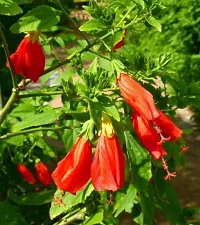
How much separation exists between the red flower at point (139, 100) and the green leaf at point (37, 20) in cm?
21

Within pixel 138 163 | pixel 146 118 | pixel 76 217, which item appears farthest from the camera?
pixel 76 217

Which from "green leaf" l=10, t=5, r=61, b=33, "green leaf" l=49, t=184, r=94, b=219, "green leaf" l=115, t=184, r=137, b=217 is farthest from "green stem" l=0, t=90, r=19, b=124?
"green leaf" l=115, t=184, r=137, b=217

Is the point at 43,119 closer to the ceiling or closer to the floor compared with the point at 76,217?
closer to the ceiling

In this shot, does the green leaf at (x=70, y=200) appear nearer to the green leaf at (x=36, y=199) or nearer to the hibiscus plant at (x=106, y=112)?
the hibiscus plant at (x=106, y=112)

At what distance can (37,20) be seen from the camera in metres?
1.02

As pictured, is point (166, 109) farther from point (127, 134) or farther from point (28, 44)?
point (28, 44)

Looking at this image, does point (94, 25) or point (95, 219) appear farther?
point (95, 219)

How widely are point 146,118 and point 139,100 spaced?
31 millimetres

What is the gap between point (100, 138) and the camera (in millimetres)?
937

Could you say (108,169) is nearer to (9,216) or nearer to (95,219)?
(95,219)

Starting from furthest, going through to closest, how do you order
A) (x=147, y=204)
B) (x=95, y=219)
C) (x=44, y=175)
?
(x=44, y=175)
(x=95, y=219)
(x=147, y=204)

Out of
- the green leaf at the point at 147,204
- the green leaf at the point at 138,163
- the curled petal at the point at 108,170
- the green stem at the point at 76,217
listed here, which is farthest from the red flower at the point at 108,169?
the green stem at the point at 76,217

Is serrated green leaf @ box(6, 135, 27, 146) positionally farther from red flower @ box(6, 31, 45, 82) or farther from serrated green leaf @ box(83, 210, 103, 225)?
red flower @ box(6, 31, 45, 82)

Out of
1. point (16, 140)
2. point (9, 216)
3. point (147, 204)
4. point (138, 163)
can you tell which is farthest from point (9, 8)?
point (9, 216)
